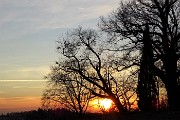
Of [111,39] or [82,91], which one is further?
[82,91]

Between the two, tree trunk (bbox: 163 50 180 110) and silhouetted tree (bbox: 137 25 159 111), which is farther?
silhouetted tree (bbox: 137 25 159 111)

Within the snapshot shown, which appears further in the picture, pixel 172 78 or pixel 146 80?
pixel 146 80

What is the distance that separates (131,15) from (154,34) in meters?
3.30

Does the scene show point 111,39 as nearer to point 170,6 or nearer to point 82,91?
point 170,6

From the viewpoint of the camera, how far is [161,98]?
67.2 m

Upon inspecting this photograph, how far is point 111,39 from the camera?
5119 centimetres

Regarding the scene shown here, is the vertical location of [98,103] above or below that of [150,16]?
below

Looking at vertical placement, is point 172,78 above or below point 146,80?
below

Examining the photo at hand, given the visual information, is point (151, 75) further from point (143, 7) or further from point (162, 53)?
point (143, 7)

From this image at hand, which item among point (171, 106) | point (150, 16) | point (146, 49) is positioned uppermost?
point (150, 16)

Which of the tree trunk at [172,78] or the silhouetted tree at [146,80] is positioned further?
the silhouetted tree at [146,80]

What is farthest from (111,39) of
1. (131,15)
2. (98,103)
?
(98,103)

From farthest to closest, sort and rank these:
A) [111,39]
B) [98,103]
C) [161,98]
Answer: [98,103] → [161,98] → [111,39]

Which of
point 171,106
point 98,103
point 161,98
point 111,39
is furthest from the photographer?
point 98,103
